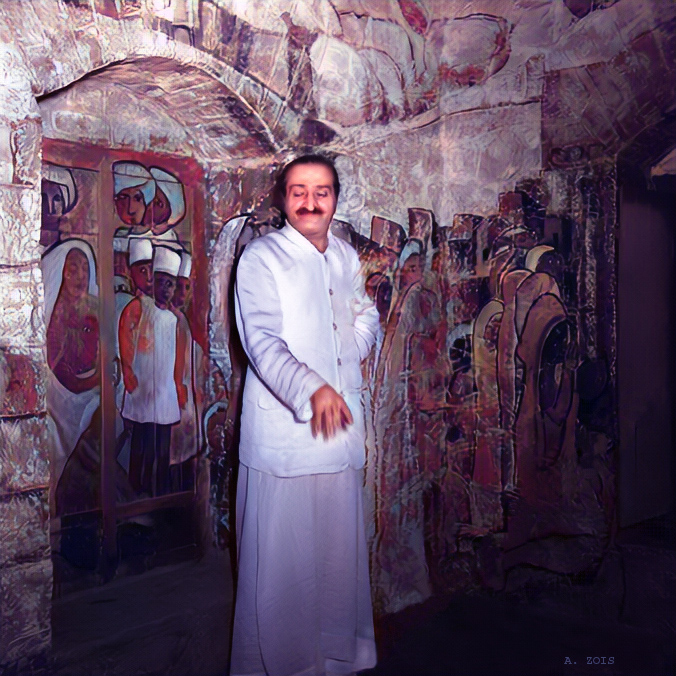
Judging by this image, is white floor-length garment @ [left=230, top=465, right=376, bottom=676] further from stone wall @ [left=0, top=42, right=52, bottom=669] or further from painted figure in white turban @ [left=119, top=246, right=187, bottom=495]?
painted figure in white turban @ [left=119, top=246, right=187, bottom=495]

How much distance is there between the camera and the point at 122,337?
399 cm

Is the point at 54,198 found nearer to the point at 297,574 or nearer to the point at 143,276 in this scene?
the point at 143,276

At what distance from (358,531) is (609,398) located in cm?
156

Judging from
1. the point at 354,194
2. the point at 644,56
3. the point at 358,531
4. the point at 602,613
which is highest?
the point at 644,56

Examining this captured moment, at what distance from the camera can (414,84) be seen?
4156 millimetres

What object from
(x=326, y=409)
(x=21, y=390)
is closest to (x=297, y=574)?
(x=326, y=409)

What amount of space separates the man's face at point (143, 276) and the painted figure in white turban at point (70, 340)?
22 centimetres

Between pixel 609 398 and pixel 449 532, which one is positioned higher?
pixel 609 398

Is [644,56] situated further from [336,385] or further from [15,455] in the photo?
[15,455]

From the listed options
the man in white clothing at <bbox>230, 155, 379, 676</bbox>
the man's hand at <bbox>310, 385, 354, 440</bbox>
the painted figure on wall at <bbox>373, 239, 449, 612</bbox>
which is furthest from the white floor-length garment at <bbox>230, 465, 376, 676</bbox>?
the painted figure on wall at <bbox>373, 239, 449, 612</bbox>

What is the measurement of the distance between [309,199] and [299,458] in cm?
A: 104

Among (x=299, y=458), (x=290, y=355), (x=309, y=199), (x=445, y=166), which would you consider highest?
(x=445, y=166)

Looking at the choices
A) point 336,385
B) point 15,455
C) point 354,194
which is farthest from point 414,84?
point 15,455

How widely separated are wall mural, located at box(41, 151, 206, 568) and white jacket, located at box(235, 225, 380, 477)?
1126mm
